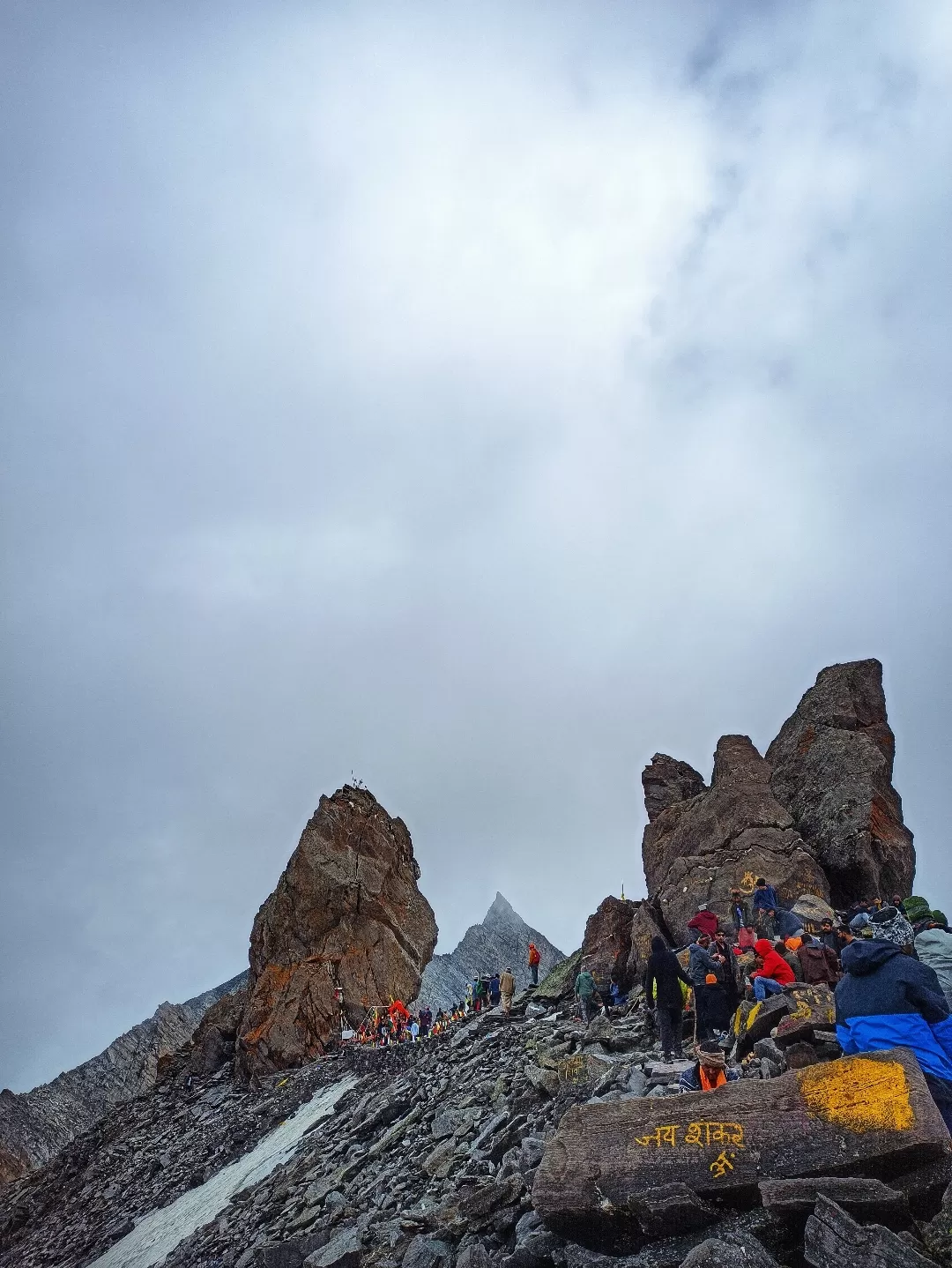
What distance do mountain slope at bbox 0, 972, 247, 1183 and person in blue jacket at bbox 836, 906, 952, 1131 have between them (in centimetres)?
5406

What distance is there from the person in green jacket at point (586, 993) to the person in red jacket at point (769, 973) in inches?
329

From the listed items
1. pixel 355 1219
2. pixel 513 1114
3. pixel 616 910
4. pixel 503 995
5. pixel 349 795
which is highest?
pixel 349 795

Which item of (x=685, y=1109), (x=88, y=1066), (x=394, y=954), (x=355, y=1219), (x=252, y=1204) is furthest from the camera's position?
(x=88, y=1066)

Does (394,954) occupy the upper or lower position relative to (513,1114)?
upper

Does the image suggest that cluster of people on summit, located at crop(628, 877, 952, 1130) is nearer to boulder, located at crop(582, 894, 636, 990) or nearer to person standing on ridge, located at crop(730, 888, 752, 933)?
person standing on ridge, located at crop(730, 888, 752, 933)

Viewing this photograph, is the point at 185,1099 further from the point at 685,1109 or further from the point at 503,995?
the point at 685,1109

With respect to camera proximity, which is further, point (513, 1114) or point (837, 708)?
point (837, 708)

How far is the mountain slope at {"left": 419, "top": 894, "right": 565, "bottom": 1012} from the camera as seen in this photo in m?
77.8

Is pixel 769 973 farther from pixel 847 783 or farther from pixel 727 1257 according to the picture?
pixel 847 783

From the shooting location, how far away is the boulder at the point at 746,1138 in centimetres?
659

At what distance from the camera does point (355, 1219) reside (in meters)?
13.3

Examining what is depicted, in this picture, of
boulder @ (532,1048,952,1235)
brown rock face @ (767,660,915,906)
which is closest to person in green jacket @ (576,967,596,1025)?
brown rock face @ (767,660,915,906)

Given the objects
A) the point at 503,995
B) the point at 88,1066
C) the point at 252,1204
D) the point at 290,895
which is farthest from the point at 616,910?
the point at 88,1066

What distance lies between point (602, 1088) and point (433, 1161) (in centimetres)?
406
